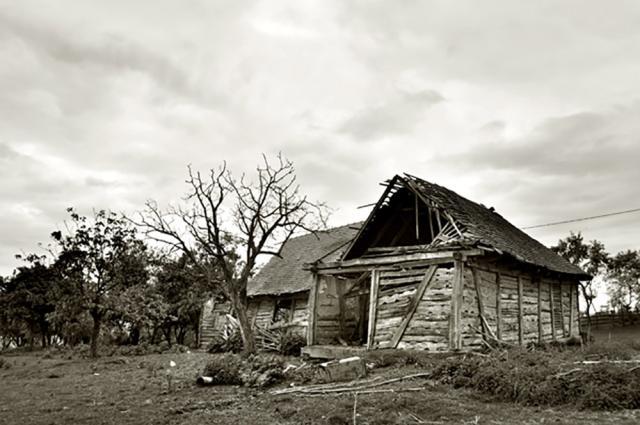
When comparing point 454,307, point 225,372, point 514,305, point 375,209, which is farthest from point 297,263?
point 225,372

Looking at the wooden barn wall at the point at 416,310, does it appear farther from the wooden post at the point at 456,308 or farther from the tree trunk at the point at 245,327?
the tree trunk at the point at 245,327

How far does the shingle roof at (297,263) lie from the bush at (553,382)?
13.9 m

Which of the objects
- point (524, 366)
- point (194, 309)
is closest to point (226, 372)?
point (524, 366)

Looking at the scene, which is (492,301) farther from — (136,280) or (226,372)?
(136,280)

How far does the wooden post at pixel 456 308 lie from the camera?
45.3 ft

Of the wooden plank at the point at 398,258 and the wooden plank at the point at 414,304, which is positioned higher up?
the wooden plank at the point at 398,258

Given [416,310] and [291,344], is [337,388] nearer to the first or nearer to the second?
[416,310]

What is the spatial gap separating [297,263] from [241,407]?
1776 centimetres

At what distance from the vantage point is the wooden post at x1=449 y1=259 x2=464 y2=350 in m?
13.8

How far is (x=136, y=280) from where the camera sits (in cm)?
2509

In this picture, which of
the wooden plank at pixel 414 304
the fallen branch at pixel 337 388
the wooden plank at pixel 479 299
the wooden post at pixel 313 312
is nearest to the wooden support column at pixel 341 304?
the wooden post at pixel 313 312

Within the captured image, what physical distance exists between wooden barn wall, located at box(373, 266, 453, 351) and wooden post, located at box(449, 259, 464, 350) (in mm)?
322

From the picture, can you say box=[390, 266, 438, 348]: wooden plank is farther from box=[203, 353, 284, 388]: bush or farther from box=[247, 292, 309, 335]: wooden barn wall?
box=[247, 292, 309, 335]: wooden barn wall

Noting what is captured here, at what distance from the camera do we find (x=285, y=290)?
2461 centimetres
